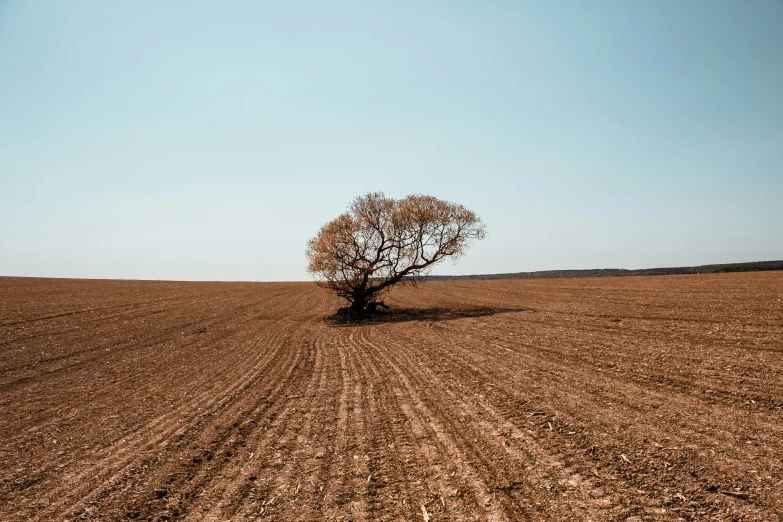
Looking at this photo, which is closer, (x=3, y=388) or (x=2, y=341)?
(x=3, y=388)

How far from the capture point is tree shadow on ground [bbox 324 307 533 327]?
2545 cm

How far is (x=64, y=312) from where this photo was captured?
85.1ft

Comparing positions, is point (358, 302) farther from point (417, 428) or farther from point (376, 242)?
point (417, 428)

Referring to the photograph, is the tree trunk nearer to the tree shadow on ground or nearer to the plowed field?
the tree shadow on ground

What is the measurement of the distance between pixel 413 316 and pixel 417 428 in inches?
798

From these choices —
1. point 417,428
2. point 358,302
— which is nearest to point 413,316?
point 358,302

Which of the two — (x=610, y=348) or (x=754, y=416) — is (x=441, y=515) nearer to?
(x=754, y=416)

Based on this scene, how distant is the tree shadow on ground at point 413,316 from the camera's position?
25453 mm

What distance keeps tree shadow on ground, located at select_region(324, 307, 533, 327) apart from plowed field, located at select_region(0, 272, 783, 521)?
8.89 m

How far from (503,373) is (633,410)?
3.49 metres

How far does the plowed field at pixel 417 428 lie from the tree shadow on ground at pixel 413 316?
29.2 feet

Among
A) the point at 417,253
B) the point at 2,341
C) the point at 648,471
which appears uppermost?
the point at 417,253

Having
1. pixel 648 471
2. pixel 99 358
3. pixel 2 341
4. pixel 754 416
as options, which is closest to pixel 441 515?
pixel 648 471

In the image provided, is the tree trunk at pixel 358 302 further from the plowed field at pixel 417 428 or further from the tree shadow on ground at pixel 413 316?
the plowed field at pixel 417 428
